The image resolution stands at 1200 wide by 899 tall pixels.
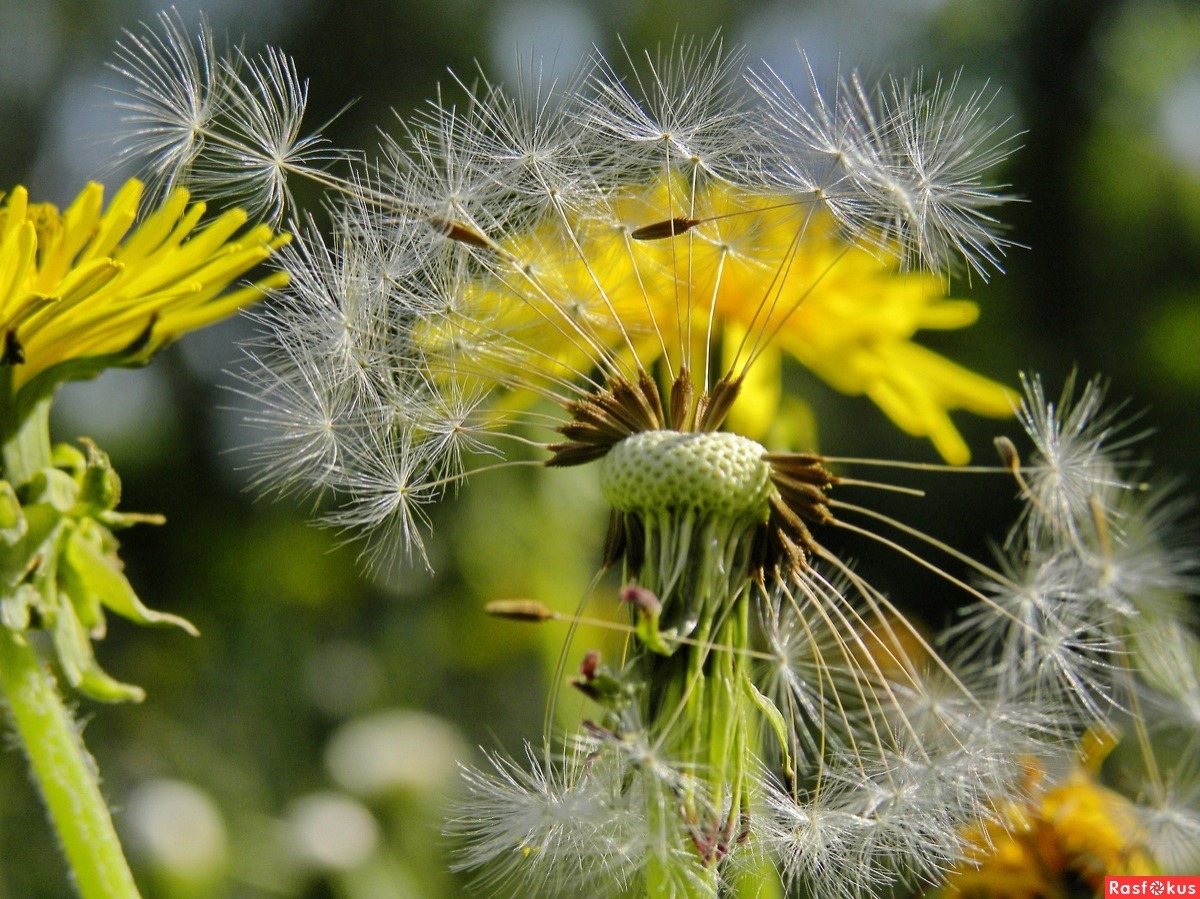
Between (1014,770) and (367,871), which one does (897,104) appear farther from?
(367,871)

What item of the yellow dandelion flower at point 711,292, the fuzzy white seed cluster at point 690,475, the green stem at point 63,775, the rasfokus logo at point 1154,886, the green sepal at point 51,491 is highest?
the yellow dandelion flower at point 711,292

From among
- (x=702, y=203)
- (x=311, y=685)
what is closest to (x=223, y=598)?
(x=311, y=685)

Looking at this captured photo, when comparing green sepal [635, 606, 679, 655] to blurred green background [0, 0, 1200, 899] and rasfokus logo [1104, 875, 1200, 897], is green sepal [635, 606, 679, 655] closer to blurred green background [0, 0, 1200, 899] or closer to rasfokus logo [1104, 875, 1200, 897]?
blurred green background [0, 0, 1200, 899]

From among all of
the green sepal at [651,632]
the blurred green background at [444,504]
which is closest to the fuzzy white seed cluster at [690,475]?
the green sepal at [651,632]

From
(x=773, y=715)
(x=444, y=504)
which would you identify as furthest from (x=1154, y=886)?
(x=444, y=504)

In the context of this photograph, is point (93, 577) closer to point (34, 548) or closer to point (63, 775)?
point (34, 548)

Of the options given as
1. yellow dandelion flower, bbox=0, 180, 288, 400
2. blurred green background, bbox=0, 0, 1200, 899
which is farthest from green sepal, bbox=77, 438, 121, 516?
blurred green background, bbox=0, 0, 1200, 899

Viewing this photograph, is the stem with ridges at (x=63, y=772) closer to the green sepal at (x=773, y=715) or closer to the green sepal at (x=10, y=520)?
the green sepal at (x=10, y=520)
